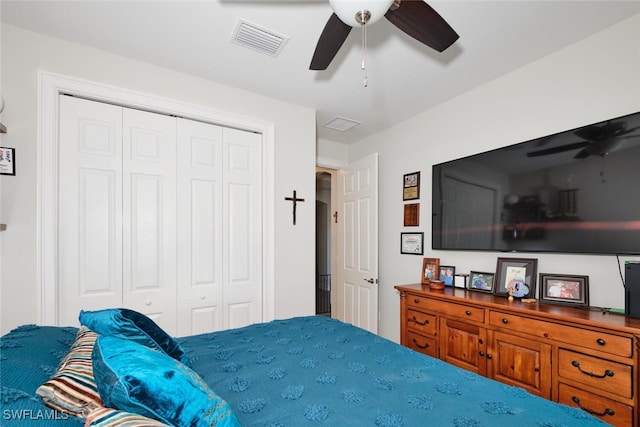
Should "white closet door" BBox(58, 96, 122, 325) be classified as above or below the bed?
above

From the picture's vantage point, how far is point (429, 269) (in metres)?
2.96

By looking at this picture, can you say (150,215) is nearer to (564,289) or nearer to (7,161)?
(7,161)

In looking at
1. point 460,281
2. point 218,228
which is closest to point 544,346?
point 460,281

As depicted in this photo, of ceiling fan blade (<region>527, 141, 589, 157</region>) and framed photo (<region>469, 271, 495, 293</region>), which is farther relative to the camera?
framed photo (<region>469, 271, 495, 293</region>)

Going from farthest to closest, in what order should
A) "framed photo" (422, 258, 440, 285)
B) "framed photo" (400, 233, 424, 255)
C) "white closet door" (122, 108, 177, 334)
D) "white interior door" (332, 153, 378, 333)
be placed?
"white interior door" (332, 153, 378, 333) → "framed photo" (400, 233, 424, 255) → "framed photo" (422, 258, 440, 285) → "white closet door" (122, 108, 177, 334)

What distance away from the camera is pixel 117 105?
2.28 metres

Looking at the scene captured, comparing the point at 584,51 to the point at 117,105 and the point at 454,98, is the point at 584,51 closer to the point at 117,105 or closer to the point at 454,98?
the point at 454,98

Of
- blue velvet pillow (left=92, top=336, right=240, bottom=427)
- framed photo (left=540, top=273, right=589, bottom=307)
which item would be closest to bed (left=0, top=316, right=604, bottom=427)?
blue velvet pillow (left=92, top=336, right=240, bottom=427)

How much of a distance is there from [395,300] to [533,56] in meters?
2.64

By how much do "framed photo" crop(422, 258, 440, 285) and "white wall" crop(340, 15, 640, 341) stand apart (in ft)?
0.31

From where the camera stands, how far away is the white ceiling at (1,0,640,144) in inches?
69.6

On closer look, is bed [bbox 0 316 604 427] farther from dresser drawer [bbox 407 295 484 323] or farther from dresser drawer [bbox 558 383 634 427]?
dresser drawer [bbox 407 295 484 323]

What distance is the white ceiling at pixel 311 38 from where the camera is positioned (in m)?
1.77

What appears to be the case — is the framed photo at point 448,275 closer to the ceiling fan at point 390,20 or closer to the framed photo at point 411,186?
the framed photo at point 411,186
